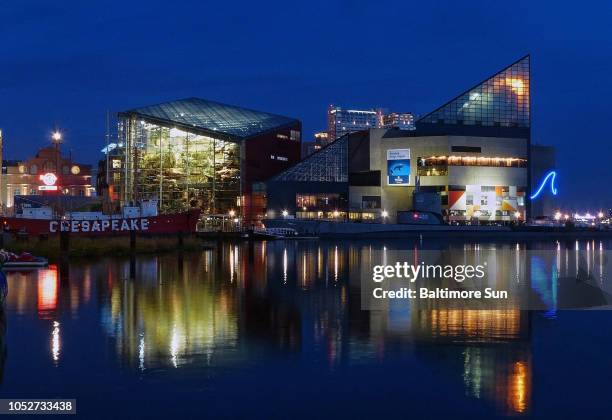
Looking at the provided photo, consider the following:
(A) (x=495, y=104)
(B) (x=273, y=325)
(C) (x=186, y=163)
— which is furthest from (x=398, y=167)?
(B) (x=273, y=325)

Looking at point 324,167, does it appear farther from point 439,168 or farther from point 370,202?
point 439,168

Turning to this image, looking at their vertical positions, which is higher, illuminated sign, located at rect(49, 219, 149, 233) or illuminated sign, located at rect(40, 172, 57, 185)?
illuminated sign, located at rect(40, 172, 57, 185)

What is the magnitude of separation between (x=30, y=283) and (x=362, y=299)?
13299 mm

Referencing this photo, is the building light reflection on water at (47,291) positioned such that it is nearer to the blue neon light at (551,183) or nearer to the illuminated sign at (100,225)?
the illuminated sign at (100,225)

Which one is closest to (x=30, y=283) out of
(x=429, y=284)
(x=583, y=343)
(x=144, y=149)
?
(x=429, y=284)

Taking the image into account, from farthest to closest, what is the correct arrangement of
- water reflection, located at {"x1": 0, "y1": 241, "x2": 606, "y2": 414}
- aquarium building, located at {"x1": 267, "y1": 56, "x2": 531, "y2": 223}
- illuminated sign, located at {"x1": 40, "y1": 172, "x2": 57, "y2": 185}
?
aquarium building, located at {"x1": 267, "y1": 56, "x2": 531, "y2": 223} < illuminated sign, located at {"x1": 40, "y1": 172, "x2": 57, "y2": 185} < water reflection, located at {"x1": 0, "y1": 241, "x2": 606, "y2": 414}

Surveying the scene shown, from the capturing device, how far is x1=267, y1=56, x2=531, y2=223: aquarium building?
4417 inches

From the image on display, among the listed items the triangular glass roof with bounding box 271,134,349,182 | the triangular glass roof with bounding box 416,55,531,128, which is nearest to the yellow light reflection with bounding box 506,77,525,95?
the triangular glass roof with bounding box 416,55,531,128

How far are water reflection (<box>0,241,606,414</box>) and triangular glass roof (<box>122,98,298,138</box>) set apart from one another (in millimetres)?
75422

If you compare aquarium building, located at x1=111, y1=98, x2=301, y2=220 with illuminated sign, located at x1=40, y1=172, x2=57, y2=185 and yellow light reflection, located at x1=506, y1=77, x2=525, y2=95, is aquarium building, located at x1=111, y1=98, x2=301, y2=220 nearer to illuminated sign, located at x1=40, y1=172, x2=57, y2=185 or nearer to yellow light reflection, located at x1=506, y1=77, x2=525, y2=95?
illuminated sign, located at x1=40, y1=172, x2=57, y2=185

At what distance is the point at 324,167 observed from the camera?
115m

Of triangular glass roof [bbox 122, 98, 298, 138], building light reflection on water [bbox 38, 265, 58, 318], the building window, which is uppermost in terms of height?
triangular glass roof [bbox 122, 98, 298, 138]

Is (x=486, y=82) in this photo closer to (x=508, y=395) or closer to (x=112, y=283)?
(x=112, y=283)

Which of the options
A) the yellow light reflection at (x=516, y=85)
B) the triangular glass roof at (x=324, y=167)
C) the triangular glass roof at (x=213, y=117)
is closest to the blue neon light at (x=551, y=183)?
the yellow light reflection at (x=516, y=85)
